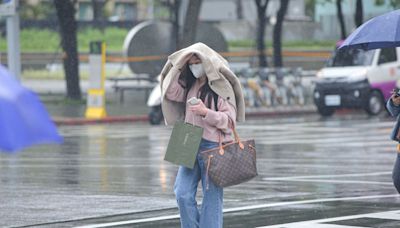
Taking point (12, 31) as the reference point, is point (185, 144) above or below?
above

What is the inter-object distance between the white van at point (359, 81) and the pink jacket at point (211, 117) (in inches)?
886

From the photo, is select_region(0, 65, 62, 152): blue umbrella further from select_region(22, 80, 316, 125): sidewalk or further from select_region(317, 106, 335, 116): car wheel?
select_region(317, 106, 335, 116): car wheel

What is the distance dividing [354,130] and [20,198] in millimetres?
13175

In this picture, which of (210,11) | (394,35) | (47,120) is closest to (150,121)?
(394,35)

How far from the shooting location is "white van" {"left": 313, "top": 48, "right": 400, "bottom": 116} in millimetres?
31766

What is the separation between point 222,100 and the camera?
30.9 feet

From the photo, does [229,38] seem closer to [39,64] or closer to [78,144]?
[39,64]

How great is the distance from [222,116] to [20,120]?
4254mm

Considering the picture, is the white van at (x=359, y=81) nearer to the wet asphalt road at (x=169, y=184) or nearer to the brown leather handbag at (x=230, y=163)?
the wet asphalt road at (x=169, y=184)

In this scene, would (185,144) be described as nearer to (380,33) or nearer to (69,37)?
(380,33)

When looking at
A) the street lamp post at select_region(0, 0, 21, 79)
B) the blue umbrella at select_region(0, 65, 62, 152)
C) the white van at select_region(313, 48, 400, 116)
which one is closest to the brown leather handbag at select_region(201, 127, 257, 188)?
the blue umbrella at select_region(0, 65, 62, 152)

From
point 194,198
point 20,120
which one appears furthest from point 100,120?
point 20,120

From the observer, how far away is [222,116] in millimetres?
9297

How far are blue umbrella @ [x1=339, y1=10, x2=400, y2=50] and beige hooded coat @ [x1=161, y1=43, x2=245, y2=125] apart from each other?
2308 millimetres
